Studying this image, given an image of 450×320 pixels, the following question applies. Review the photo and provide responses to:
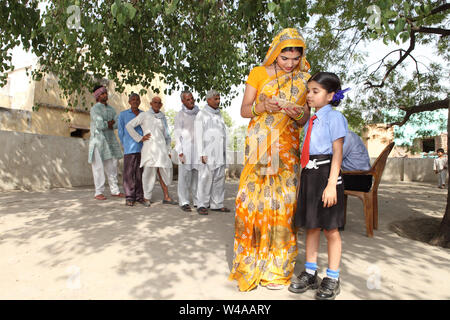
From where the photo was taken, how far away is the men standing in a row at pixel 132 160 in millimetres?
5633

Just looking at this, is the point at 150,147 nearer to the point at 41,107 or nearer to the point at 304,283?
the point at 304,283

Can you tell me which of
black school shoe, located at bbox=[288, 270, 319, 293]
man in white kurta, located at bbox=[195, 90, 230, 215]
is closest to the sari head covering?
black school shoe, located at bbox=[288, 270, 319, 293]

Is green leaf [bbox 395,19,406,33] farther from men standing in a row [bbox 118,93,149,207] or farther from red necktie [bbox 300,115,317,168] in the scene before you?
men standing in a row [bbox 118,93,149,207]

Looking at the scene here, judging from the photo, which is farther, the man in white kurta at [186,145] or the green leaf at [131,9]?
the man in white kurta at [186,145]

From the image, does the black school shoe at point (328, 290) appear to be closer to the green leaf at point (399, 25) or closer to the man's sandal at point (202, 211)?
the green leaf at point (399, 25)

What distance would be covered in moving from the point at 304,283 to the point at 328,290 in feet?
0.58

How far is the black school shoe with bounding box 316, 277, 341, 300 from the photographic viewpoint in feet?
7.34

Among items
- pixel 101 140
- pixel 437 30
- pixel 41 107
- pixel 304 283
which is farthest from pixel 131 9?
pixel 41 107

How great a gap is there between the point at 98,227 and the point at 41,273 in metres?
1.38

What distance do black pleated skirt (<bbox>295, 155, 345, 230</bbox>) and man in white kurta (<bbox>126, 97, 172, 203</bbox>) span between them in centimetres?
362

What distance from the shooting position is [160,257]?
304 centimetres

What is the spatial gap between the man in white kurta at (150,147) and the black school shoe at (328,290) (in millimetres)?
3847

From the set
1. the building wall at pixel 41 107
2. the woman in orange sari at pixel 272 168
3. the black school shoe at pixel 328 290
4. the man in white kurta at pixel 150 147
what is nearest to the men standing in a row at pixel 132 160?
Result: the man in white kurta at pixel 150 147

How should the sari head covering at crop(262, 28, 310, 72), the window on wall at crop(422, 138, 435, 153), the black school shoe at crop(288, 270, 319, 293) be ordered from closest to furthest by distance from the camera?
the black school shoe at crop(288, 270, 319, 293) < the sari head covering at crop(262, 28, 310, 72) < the window on wall at crop(422, 138, 435, 153)
